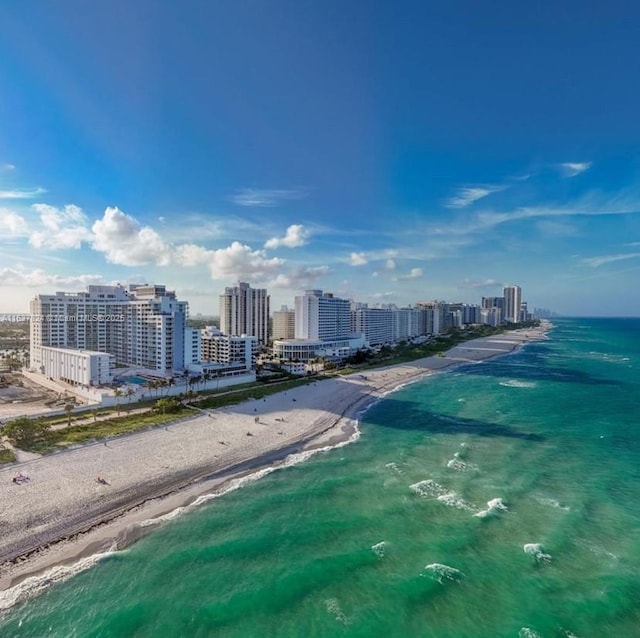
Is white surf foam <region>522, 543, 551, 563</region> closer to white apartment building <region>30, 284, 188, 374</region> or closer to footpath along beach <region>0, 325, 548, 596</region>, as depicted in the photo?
footpath along beach <region>0, 325, 548, 596</region>

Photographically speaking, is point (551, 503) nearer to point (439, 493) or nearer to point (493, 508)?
point (493, 508)

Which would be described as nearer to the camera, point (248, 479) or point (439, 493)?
point (439, 493)

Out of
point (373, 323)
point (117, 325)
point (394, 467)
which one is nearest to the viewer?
point (394, 467)

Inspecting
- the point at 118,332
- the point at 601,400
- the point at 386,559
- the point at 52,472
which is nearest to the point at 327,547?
the point at 386,559

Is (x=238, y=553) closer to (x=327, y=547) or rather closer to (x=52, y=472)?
(x=327, y=547)

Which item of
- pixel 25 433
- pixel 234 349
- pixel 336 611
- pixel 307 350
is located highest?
pixel 234 349

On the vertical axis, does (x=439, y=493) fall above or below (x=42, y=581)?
above

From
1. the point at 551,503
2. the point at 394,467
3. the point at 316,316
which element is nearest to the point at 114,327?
the point at 316,316
